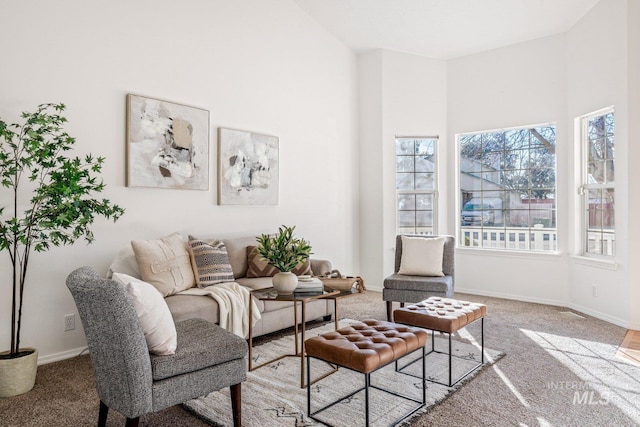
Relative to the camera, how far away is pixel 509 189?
221 inches

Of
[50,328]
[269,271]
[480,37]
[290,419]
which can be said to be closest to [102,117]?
[50,328]

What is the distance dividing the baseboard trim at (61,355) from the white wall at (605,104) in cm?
498

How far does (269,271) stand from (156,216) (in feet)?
3.90

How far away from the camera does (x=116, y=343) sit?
6.00 feet

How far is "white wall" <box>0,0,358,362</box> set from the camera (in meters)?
3.13

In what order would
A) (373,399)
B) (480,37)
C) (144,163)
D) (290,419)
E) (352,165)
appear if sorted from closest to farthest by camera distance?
(290,419) < (373,399) < (144,163) < (480,37) < (352,165)

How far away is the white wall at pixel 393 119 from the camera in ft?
19.5

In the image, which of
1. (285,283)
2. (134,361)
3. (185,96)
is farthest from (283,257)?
(185,96)

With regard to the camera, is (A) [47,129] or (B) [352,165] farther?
(B) [352,165]

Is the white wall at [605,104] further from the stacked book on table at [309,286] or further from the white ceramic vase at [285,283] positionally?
the white ceramic vase at [285,283]

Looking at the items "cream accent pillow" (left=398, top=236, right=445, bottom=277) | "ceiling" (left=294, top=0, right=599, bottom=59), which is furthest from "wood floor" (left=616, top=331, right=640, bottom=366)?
"ceiling" (left=294, top=0, right=599, bottom=59)

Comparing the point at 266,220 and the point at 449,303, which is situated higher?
the point at 266,220

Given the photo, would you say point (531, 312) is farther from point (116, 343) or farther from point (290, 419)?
point (116, 343)

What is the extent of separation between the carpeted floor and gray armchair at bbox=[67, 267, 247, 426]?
395 mm
